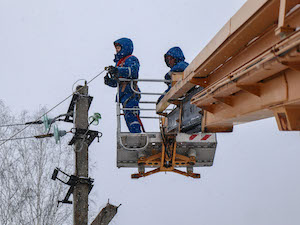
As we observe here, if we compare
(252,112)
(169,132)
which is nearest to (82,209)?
(169,132)

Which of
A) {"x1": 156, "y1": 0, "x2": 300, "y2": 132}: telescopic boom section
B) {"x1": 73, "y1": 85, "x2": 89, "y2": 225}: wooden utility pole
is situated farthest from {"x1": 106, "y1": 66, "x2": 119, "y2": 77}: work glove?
{"x1": 156, "y1": 0, "x2": 300, "y2": 132}: telescopic boom section

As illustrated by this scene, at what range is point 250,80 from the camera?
2842 mm

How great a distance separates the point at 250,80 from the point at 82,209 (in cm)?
417

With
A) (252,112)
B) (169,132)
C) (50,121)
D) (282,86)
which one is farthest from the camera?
(50,121)

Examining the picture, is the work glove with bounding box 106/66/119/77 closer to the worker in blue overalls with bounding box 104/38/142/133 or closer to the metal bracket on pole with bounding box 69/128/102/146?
the worker in blue overalls with bounding box 104/38/142/133

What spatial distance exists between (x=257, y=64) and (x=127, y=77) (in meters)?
3.90

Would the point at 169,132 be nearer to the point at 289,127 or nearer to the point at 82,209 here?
the point at 82,209

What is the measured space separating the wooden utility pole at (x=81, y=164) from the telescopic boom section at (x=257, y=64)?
3.16 metres

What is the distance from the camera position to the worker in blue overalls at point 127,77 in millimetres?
6234

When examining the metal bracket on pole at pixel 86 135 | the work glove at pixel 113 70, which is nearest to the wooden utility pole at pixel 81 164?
the metal bracket on pole at pixel 86 135

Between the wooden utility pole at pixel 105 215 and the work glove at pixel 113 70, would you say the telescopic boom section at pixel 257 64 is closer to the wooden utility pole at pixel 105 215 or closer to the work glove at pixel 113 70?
the work glove at pixel 113 70

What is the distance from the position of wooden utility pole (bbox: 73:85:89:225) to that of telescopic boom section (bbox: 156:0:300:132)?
3160mm

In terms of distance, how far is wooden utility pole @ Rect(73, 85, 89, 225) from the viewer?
20.3 feet

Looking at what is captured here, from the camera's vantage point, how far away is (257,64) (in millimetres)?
2535
